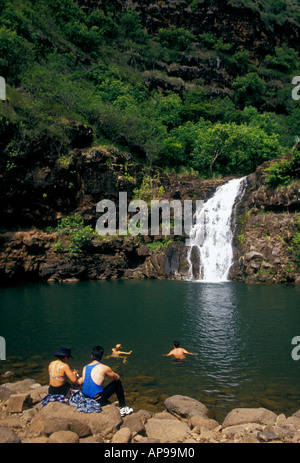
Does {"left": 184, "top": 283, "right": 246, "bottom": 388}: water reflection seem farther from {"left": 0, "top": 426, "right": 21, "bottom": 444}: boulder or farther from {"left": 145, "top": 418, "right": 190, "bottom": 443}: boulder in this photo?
{"left": 0, "top": 426, "right": 21, "bottom": 444}: boulder

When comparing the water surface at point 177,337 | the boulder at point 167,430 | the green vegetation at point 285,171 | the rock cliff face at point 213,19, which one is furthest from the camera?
the rock cliff face at point 213,19

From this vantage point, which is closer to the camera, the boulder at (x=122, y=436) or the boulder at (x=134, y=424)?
the boulder at (x=122, y=436)

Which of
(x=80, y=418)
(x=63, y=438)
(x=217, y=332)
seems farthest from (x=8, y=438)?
(x=217, y=332)

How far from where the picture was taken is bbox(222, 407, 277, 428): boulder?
6.78 m

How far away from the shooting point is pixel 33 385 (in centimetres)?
907

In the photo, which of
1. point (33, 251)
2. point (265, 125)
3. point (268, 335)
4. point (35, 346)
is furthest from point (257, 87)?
point (35, 346)

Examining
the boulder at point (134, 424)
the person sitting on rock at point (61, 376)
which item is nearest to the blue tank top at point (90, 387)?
the person sitting on rock at point (61, 376)

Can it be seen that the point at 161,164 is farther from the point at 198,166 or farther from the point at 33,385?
the point at 33,385

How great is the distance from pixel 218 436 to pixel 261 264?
2540 cm

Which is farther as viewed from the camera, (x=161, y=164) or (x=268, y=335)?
(x=161, y=164)

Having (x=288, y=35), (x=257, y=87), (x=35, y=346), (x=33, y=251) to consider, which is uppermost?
(x=288, y=35)

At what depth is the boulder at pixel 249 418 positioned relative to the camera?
6.78m

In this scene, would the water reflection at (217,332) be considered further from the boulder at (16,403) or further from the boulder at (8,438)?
the boulder at (8,438)

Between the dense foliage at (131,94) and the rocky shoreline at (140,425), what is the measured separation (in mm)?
27545
